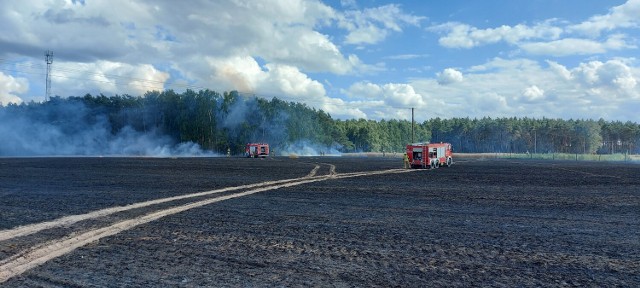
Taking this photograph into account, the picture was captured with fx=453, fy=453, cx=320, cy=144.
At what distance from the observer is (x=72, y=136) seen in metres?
95.1

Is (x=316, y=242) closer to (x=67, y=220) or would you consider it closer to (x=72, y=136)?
(x=67, y=220)

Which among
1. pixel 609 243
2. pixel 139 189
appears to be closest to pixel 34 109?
pixel 139 189

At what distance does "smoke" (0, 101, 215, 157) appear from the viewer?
89.2 metres

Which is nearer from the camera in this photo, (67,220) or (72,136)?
(67,220)

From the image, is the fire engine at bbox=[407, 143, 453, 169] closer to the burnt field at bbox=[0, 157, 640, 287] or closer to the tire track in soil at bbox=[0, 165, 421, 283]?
the burnt field at bbox=[0, 157, 640, 287]

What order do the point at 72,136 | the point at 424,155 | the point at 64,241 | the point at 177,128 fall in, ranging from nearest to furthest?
the point at 64,241 < the point at 424,155 < the point at 72,136 < the point at 177,128

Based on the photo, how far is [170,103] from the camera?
11062 cm

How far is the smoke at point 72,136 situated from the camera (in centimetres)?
8925

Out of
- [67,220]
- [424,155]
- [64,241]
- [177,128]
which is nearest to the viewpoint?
[64,241]

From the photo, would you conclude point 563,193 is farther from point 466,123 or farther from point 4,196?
point 466,123

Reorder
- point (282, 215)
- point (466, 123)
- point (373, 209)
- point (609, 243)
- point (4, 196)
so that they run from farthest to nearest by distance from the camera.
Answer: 1. point (466, 123)
2. point (4, 196)
3. point (373, 209)
4. point (282, 215)
5. point (609, 243)

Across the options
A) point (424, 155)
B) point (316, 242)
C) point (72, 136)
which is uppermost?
point (72, 136)

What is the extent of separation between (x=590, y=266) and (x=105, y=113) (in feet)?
375

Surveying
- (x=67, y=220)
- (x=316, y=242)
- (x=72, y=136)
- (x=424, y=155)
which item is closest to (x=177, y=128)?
(x=72, y=136)
